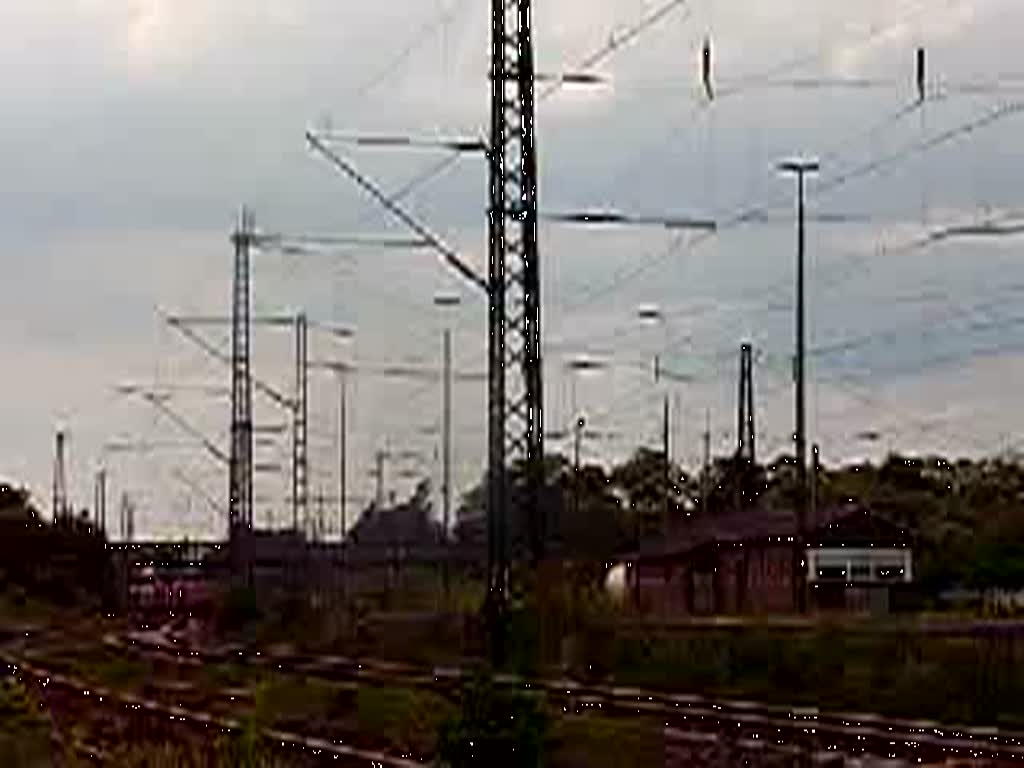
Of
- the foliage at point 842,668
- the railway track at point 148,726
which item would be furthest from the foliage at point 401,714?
the foliage at point 842,668

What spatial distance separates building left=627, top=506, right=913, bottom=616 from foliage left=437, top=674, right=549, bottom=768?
47392 millimetres

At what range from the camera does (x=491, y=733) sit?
20.9 m

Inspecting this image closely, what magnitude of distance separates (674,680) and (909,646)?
8239mm

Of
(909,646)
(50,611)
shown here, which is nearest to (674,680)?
(909,646)

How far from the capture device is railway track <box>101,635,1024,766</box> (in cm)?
2516

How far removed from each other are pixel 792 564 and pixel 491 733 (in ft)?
170

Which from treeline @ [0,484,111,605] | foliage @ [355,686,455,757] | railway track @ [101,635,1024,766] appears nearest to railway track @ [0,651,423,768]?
foliage @ [355,686,455,757]

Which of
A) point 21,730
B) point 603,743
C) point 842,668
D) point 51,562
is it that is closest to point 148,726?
point 21,730

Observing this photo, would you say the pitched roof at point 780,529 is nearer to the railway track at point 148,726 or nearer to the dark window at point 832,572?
the dark window at point 832,572

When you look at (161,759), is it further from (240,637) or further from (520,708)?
(240,637)

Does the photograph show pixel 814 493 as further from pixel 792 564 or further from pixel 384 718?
pixel 384 718

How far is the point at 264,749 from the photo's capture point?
21438mm

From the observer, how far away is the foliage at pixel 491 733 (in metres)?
20.8

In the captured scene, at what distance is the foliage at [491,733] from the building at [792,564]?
A: 4739cm
